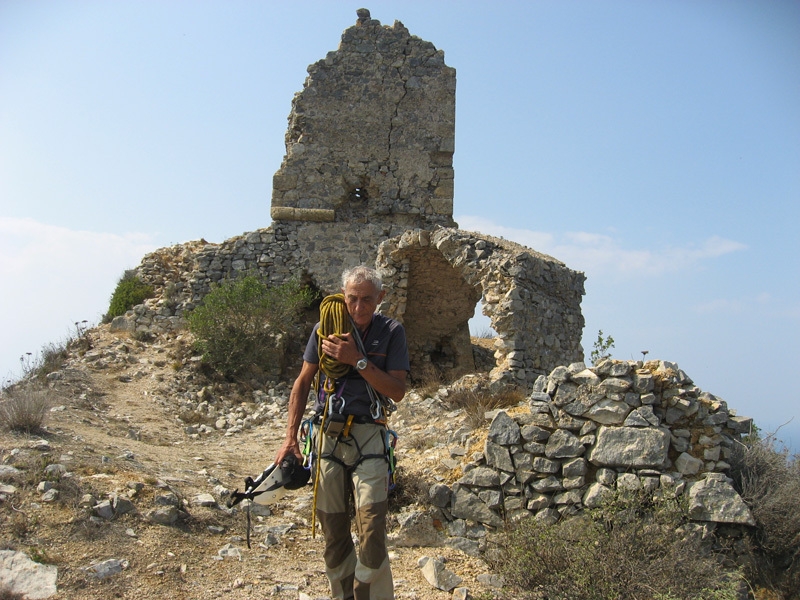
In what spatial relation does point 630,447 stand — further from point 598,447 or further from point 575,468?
point 575,468

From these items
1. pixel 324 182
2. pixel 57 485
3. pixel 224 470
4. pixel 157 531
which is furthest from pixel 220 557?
pixel 324 182

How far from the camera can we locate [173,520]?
4766 mm

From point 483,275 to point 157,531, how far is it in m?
5.22

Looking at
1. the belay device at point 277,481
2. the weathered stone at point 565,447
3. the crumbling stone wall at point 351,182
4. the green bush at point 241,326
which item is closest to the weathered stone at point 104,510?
the belay device at point 277,481

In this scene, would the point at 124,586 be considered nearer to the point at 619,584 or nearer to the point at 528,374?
the point at 619,584

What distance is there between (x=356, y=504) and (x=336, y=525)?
17 centimetres

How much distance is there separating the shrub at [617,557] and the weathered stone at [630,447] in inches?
10.7

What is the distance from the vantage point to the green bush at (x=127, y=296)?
1309 cm

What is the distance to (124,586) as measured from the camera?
155 inches

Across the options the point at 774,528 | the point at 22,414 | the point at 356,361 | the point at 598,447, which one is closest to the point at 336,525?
the point at 356,361

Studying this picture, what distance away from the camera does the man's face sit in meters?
3.84

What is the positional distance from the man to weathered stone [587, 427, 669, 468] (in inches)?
76.5

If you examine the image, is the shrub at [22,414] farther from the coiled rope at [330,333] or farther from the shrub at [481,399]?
the shrub at [481,399]

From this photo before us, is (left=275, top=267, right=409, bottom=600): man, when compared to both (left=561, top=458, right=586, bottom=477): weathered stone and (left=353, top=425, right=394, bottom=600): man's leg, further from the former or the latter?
(left=561, top=458, right=586, bottom=477): weathered stone
